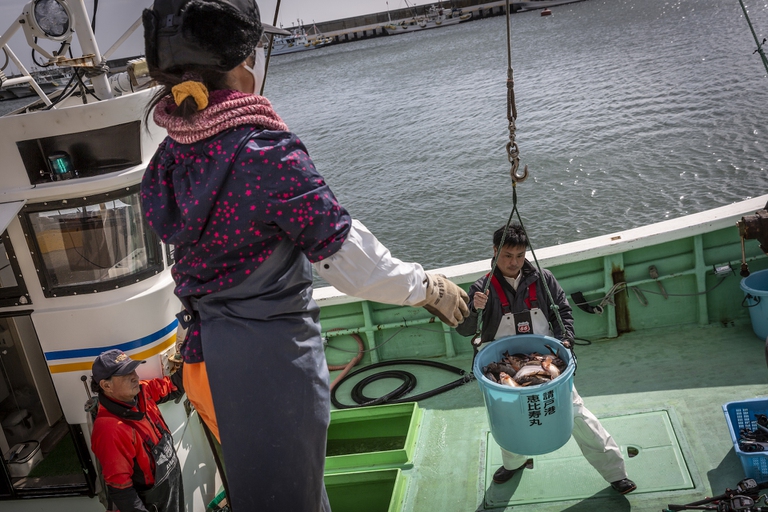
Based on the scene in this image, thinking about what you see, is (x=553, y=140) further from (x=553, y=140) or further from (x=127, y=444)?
(x=127, y=444)

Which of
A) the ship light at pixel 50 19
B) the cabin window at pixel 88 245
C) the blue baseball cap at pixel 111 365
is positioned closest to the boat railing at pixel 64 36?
the ship light at pixel 50 19

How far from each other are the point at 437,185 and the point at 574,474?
14274 mm

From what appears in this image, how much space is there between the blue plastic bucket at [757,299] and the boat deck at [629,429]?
127 mm

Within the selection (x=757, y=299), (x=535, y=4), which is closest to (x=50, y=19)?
(x=757, y=299)

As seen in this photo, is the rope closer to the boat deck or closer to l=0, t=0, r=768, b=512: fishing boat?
the boat deck

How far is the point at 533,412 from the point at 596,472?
113cm

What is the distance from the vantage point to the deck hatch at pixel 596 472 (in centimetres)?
424

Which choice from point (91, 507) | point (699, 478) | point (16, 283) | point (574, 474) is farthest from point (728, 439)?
point (16, 283)

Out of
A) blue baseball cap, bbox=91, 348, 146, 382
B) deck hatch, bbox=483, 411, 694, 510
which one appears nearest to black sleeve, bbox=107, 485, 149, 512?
blue baseball cap, bbox=91, 348, 146, 382

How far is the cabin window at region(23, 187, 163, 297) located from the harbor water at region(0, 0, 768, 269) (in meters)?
9.96

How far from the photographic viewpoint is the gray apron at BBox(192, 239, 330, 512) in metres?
1.97

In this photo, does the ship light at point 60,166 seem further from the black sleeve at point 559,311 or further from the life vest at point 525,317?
the black sleeve at point 559,311

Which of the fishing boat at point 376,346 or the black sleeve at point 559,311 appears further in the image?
the black sleeve at point 559,311

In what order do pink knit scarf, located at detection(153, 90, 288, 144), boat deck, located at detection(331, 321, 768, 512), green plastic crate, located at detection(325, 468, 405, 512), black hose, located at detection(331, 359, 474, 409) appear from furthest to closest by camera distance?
black hose, located at detection(331, 359, 474, 409), green plastic crate, located at detection(325, 468, 405, 512), boat deck, located at detection(331, 321, 768, 512), pink knit scarf, located at detection(153, 90, 288, 144)
